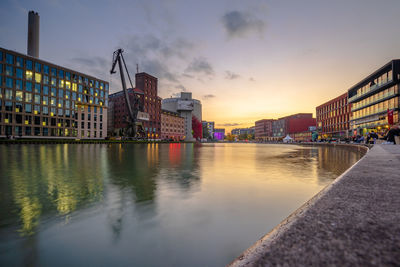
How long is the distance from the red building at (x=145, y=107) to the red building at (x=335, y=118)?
76682 millimetres

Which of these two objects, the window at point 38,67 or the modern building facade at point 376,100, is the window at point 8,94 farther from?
the modern building facade at point 376,100

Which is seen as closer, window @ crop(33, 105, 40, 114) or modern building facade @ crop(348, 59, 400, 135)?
modern building facade @ crop(348, 59, 400, 135)

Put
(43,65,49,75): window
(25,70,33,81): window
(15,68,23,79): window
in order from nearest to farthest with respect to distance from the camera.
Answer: (15,68,23,79): window, (25,70,33,81): window, (43,65,49,75): window

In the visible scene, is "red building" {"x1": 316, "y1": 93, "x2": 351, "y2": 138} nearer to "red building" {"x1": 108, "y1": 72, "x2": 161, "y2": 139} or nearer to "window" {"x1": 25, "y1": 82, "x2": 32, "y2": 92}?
"red building" {"x1": 108, "y1": 72, "x2": 161, "y2": 139}

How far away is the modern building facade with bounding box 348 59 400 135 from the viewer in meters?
47.5

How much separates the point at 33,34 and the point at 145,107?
170 feet

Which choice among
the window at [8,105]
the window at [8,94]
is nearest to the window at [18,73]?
the window at [8,94]

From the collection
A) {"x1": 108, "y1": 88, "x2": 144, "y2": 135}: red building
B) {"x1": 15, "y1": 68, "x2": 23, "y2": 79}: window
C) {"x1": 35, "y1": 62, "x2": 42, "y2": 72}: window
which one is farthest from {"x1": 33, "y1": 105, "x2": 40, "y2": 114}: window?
{"x1": 108, "y1": 88, "x2": 144, "y2": 135}: red building

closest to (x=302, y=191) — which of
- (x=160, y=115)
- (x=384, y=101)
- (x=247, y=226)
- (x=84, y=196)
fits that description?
(x=247, y=226)

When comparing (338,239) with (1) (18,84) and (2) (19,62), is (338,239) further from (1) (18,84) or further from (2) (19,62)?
(2) (19,62)

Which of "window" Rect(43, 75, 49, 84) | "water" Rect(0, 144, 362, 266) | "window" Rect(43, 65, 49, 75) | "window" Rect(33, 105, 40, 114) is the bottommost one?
"water" Rect(0, 144, 362, 266)

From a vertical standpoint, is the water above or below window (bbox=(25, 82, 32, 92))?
below

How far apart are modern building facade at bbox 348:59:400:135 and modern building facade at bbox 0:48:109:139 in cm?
8427

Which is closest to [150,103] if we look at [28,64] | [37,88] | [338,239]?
[37,88]
